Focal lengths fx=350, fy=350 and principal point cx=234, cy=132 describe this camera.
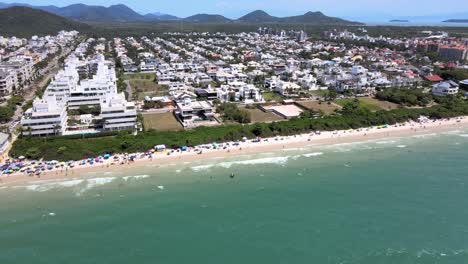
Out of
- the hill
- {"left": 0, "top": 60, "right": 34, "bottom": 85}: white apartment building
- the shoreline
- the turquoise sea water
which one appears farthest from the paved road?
the hill

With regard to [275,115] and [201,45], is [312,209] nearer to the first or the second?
[275,115]

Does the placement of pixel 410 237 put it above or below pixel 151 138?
below

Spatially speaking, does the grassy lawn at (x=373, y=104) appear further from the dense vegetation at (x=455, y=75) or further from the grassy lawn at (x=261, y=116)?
the dense vegetation at (x=455, y=75)

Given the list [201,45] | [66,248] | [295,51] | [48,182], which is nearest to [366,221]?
[66,248]

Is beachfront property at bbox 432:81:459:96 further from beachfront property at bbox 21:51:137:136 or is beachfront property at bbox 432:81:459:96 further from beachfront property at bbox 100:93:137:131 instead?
beachfront property at bbox 100:93:137:131

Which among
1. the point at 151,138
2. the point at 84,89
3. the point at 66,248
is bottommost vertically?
the point at 66,248

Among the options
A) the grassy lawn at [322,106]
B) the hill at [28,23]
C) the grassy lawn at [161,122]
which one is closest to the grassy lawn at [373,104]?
the grassy lawn at [322,106]
